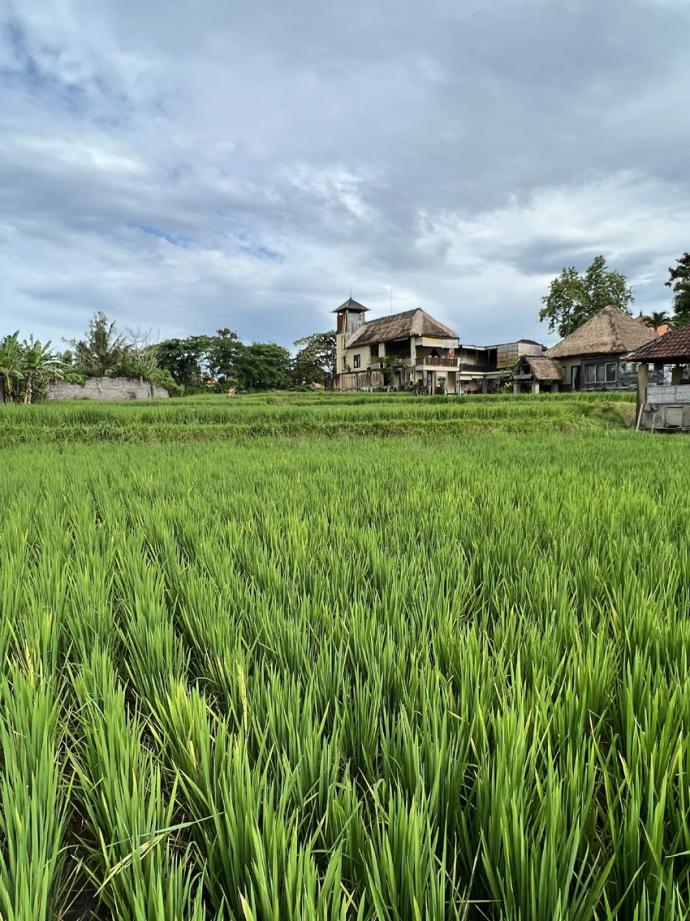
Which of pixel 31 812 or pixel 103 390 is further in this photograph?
pixel 103 390

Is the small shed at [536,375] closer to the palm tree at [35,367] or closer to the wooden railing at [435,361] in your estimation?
the wooden railing at [435,361]

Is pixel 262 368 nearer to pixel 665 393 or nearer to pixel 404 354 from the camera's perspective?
pixel 404 354

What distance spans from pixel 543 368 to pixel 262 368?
23.4m

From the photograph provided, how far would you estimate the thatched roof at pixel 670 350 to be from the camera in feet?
38.7

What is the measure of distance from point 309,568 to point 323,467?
3.33m

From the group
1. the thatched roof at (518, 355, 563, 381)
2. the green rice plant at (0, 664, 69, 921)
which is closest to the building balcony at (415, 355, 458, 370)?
the thatched roof at (518, 355, 563, 381)

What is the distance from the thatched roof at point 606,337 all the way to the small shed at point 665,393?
44.1 ft

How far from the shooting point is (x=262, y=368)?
4291cm

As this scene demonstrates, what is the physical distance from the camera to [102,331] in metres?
30.0

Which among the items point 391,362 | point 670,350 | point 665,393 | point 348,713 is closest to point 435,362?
A: point 391,362

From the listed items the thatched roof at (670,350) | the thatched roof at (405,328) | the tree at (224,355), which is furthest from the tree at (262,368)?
the thatched roof at (670,350)

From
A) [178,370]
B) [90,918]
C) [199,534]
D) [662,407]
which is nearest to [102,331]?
[178,370]

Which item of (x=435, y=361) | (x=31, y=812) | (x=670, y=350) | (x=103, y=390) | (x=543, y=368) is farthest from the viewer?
(x=435, y=361)

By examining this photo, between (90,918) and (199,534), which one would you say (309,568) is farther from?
(90,918)
